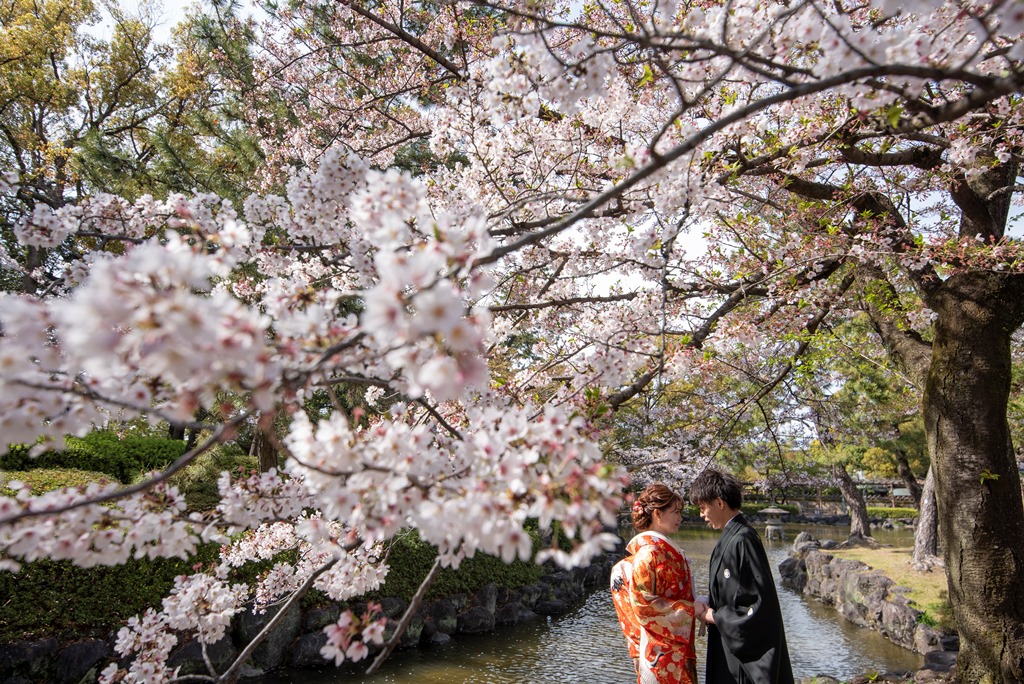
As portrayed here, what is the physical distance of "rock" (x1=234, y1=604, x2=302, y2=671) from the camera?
592cm

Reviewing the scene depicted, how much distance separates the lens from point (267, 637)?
6105 millimetres

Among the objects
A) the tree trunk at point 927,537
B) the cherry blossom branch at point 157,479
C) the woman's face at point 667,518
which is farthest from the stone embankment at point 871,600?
the cherry blossom branch at point 157,479

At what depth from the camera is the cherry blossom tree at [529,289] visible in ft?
3.67

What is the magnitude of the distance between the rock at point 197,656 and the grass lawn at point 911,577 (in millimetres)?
7657

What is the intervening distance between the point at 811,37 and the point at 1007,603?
377 centimetres

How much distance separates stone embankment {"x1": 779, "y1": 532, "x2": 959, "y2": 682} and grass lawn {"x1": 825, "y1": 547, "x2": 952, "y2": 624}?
5.8 inches

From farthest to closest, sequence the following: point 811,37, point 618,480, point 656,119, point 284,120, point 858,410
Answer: point 858,410 → point 284,120 → point 656,119 → point 811,37 → point 618,480

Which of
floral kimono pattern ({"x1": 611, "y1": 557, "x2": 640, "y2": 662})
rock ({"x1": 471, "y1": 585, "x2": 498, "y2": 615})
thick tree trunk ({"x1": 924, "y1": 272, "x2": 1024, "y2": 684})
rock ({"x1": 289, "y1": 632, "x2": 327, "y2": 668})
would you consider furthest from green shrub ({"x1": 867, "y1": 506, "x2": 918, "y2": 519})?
floral kimono pattern ({"x1": 611, "y1": 557, "x2": 640, "y2": 662})

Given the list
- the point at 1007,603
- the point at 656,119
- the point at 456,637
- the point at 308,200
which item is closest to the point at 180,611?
the point at 308,200

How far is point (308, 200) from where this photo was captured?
2225 mm

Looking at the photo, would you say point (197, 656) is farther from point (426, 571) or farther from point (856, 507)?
point (856, 507)

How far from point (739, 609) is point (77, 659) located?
5.23 meters

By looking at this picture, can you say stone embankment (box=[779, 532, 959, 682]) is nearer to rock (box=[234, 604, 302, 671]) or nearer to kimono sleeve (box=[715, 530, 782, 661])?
kimono sleeve (box=[715, 530, 782, 661])

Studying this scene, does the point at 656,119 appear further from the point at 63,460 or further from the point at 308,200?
the point at 63,460
